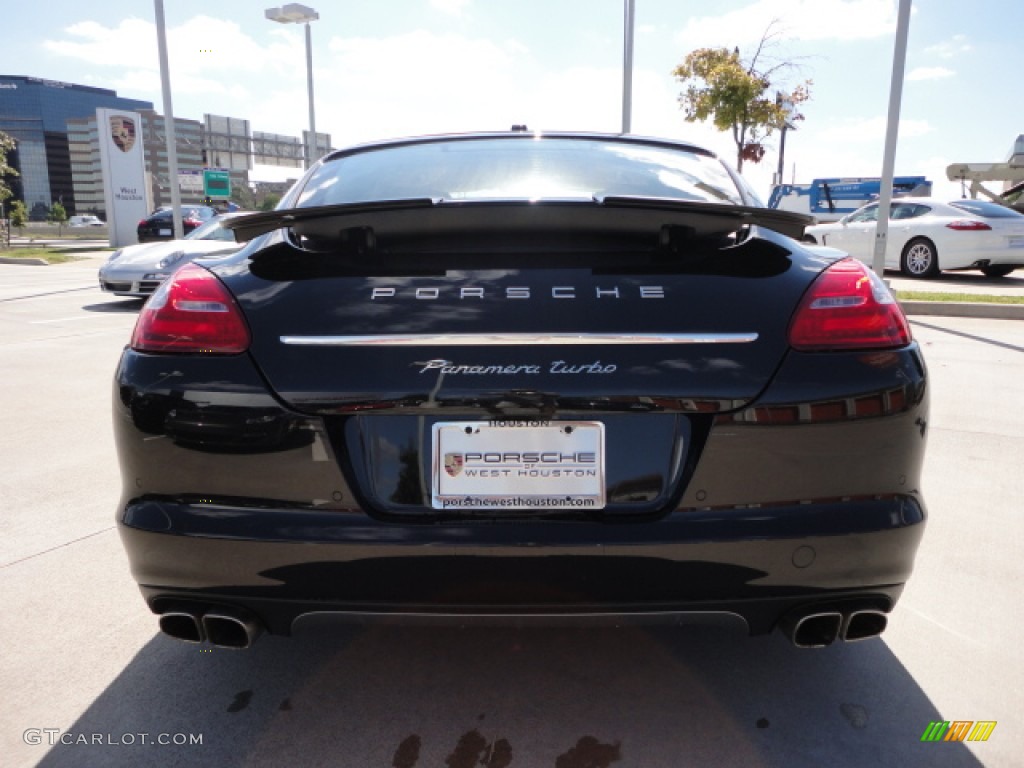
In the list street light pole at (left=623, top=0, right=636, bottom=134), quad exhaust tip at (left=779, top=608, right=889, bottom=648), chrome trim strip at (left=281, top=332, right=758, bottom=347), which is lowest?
quad exhaust tip at (left=779, top=608, right=889, bottom=648)

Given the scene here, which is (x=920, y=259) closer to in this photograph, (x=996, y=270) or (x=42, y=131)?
(x=996, y=270)

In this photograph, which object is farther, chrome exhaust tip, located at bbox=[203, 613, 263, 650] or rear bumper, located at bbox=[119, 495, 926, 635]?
chrome exhaust tip, located at bbox=[203, 613, 263, 650]

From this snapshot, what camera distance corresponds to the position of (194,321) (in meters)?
1.79

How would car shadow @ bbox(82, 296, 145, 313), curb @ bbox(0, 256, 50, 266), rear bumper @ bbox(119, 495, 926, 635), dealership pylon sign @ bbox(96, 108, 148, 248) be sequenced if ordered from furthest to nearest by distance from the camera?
1. dealership pylon sign @ bbox(96, 108, 148, 248)
2. curb @ bbox(0, 256, 50, 266)
3. car shadow @ bbox(82, 296, 145, 313)
4. rear bumper @ bbox(119, 495, 926, 635)

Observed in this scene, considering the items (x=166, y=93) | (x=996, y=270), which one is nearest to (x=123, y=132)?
(x=166, y=93)

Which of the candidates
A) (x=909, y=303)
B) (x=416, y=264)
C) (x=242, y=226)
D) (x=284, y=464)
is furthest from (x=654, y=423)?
(x=909, y=303)

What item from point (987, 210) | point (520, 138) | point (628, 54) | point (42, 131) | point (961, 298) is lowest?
point (961, 298)

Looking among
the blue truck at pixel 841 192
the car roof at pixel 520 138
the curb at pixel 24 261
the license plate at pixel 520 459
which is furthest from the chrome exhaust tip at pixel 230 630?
the blue truck at pixel 841 192

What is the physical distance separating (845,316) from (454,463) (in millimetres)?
943

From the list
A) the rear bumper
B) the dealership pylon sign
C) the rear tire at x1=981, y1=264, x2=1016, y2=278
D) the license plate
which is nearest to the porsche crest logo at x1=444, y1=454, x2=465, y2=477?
the license plate

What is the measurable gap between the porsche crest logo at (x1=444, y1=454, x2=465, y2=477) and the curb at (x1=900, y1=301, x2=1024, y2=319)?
9.83 m

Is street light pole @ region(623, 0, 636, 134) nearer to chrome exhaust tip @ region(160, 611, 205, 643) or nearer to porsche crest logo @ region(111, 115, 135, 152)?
chrome exhaust tip @ region(160, 611, 205, 643)

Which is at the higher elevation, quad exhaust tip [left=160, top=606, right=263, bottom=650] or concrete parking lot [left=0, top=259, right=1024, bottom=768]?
quad exhaust tip [left=160, top=606, right=263, bottom=650]

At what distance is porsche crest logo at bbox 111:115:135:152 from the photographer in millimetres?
34750
